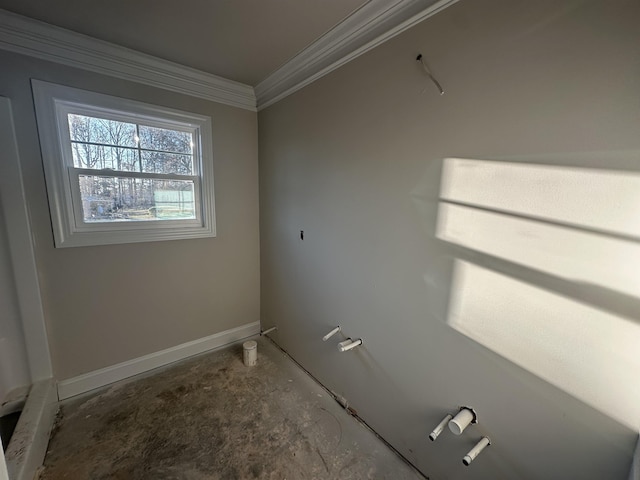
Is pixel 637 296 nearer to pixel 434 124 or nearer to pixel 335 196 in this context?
pixel 434 124

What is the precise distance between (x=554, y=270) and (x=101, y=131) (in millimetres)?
2787

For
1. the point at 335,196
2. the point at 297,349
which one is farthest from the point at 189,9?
the point at 297,349

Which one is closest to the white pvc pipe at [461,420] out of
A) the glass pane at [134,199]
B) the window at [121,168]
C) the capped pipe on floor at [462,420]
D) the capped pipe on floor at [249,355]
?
the capped pipe on floor at [462,420]

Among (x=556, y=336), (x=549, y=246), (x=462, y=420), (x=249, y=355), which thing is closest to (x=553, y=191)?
(x=549, y=246)

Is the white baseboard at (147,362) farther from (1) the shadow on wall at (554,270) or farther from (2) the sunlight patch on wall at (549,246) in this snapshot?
(2) the sunlight patch on wall at (549,246)

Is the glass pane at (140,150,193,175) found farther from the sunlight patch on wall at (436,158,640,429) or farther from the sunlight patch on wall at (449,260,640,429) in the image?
the sunlight patch on wall at (449,260,640,429)

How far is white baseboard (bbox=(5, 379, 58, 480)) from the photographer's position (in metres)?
1.23

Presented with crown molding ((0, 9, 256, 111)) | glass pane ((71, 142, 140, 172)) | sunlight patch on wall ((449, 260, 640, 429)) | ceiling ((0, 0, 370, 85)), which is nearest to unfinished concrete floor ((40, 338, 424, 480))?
sunlight patch on wall ((449, 260, 640, 429))

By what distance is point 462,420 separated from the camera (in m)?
1.11

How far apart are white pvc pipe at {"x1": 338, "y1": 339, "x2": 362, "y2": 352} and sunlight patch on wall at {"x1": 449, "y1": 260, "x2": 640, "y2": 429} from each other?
67 cm

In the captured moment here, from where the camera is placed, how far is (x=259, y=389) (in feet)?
6.51

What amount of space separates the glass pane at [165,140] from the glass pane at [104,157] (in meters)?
0.13

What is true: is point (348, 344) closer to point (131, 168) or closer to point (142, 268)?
point (142, 268)

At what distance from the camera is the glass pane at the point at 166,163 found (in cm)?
203
